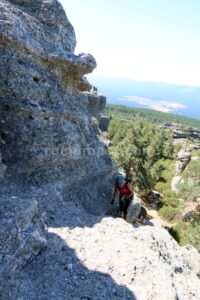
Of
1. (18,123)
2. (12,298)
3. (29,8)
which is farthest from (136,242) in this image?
(29,8)

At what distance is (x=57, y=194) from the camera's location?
18.1 meters

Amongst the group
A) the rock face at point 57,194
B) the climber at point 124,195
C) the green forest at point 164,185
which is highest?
the rock face at point 57,194

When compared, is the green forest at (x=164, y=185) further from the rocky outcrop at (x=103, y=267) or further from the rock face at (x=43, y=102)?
the rock face at (x=43, y=102)

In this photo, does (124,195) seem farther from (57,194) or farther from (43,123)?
(43,123)

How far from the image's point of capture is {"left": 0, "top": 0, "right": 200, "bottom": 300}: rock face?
1234 cm

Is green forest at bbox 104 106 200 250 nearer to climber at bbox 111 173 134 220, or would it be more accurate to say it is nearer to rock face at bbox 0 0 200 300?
climber at bbox 111 173 134 220

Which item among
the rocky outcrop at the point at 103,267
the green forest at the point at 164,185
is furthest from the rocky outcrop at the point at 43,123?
the green forest at the point at 164,185

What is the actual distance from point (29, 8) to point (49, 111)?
743 cm

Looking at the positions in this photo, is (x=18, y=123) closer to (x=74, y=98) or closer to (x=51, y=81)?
(x=51, y=81)

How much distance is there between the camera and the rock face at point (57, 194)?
12.3 metres

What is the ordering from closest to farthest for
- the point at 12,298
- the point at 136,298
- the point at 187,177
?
the point at 12,298, the point at 136,298, the point at 187,177

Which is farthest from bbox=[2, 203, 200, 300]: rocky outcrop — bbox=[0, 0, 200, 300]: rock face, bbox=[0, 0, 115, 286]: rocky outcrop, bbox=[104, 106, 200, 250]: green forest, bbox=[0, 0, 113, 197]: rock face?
bbox=[104, 106, 200, 250]: green forest

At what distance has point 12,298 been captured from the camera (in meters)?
10.6

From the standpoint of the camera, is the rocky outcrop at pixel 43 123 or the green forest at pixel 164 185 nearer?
the rocky outcrop at pixel 43 123
